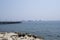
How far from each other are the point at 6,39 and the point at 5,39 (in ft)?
0.46

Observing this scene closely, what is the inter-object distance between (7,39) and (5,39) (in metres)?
0.22

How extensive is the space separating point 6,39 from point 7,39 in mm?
102

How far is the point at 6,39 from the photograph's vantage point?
14875 millimetres

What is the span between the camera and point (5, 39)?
14.8 meters

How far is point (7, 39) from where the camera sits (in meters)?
14.9
